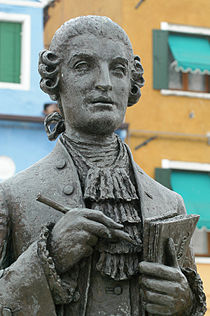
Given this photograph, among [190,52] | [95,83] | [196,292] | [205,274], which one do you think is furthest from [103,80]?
[190,52]

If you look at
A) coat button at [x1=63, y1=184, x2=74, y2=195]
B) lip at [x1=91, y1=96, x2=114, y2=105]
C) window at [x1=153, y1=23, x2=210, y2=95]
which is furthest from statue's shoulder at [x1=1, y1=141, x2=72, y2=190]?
window at [x1=153, y1=23, x2=210, y2=95]

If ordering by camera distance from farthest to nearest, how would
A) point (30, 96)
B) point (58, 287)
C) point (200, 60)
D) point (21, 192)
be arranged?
point (200, 60) → point (30, 96) → point (21, 192) → point (58, 287)

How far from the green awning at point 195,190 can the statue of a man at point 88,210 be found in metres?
10.5

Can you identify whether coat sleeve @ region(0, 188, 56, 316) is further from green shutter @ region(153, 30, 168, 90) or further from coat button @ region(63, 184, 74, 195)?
green shutter @ region(153, 30, 168, 90)

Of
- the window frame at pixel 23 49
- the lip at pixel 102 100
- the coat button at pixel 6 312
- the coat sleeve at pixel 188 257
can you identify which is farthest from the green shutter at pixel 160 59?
the coat button at pixel 6 312

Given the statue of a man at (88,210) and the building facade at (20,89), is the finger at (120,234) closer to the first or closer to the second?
the statue of a man at (88,210)

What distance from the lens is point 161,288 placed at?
147 inches

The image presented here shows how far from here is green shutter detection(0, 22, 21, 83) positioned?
14781mm

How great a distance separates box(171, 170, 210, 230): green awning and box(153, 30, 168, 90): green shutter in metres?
1.72

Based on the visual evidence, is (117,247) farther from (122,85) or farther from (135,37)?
(135,37)

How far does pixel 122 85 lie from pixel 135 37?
11.8 metres

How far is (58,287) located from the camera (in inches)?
146

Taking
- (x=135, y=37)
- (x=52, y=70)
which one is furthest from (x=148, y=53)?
(x=52, y=70)

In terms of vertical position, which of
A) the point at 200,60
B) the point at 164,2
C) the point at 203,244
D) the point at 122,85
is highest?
the point at 164,2
